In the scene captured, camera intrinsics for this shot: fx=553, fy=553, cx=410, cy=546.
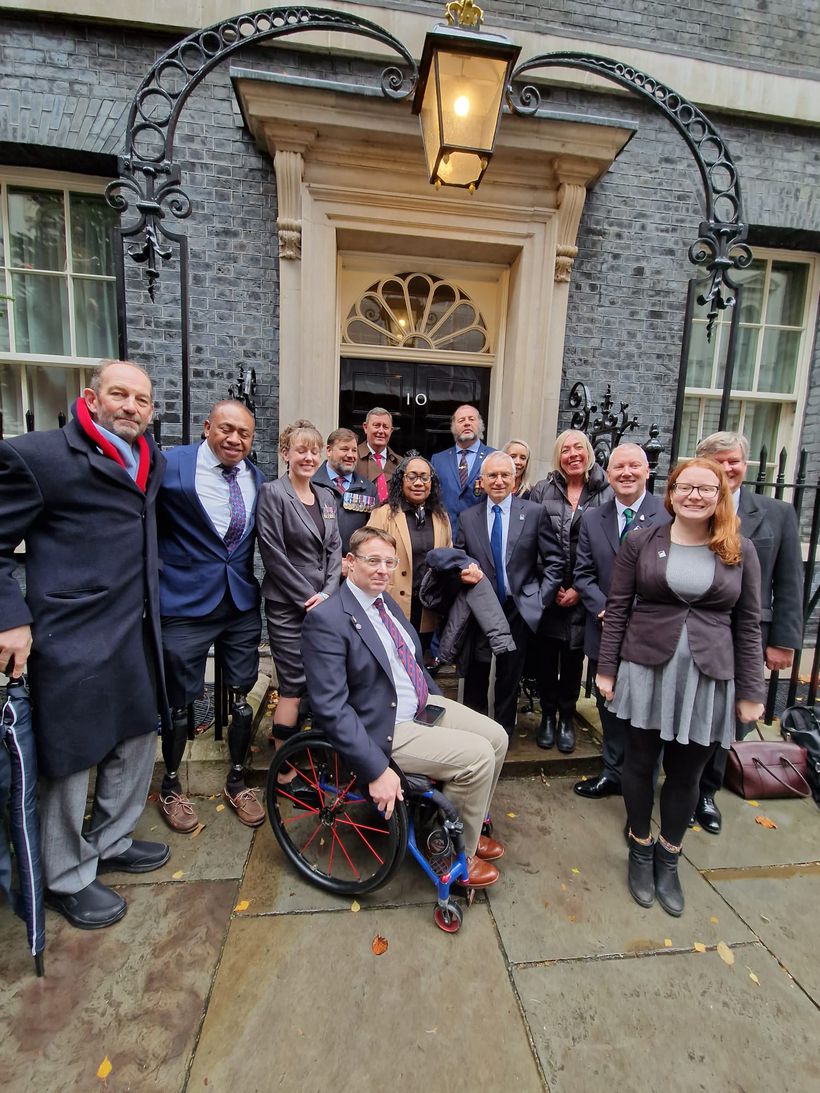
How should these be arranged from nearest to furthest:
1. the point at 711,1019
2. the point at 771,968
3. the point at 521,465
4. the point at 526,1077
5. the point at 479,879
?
the point at 526,1077 → the point at 711,1019 → the point at 771,968 → the point at 479,879 → the point at 521,465

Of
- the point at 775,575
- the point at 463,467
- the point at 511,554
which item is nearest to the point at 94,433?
the point at 511,554

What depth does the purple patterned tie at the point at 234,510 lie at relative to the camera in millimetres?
2607

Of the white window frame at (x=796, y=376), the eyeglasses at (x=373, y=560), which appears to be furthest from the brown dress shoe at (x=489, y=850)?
the white window frame at (x=796, y=376)

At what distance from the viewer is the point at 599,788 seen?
3.02m

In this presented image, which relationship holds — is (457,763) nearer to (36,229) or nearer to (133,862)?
(133,862)

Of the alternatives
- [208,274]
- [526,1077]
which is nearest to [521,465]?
[526,1077]

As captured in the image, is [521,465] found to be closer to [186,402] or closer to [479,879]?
[186,402]

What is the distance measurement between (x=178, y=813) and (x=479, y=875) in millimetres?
1466

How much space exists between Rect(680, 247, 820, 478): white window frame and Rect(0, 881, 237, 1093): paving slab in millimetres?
5948

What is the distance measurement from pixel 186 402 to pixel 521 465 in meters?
1.99

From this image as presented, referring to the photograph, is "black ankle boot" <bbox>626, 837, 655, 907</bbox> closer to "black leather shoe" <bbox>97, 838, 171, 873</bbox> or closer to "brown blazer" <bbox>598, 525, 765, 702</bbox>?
"brown blazer" <bbox>598, 525, 765, 702</bbox>

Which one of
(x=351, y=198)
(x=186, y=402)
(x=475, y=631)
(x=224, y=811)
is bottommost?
(x=224, y=811)

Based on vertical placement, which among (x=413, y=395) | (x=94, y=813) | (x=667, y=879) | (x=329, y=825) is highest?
(x=413, y=395)

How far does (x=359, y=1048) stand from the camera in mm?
1719
